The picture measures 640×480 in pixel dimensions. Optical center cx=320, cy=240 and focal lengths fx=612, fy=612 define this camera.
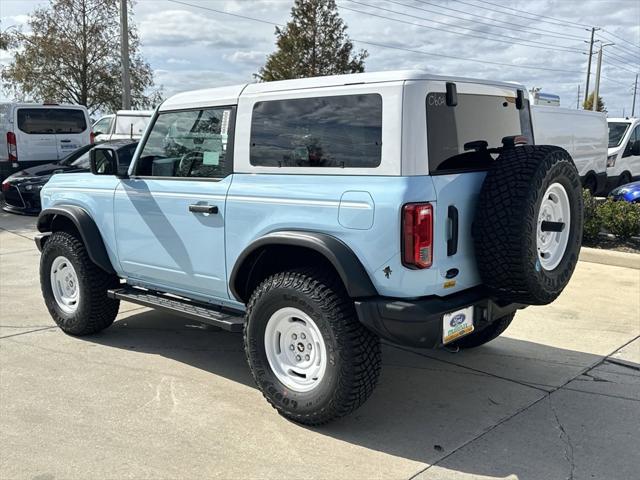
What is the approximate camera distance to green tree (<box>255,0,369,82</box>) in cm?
2902

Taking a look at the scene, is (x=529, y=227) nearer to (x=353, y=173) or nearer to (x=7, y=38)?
(x=353, y=173)

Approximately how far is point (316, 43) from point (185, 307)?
26.8 m

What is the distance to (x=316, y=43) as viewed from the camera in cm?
2927

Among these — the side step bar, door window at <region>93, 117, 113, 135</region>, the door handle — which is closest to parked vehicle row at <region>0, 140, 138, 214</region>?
door window at <region>93, 117, 113, 135</region>

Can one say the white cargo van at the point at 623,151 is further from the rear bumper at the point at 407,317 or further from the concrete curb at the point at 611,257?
the rear bumper at the point at 407,317

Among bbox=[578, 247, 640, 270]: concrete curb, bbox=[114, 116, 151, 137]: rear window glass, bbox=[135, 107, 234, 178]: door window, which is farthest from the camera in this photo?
bbox=[114, 116, 151, 137]: rear window glass

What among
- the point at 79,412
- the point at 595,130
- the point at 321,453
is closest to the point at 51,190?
the point at 79,412

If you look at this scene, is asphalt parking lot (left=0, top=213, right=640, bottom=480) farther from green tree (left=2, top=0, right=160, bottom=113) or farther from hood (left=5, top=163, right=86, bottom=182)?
green tree (left=2, top=0, right=160, bottom=113)

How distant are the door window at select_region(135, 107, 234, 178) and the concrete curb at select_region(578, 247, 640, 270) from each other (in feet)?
19.7

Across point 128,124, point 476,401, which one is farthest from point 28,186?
point 476,401

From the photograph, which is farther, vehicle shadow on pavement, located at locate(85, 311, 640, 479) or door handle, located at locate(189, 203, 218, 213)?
door handle, located at locate(189, 203, 218, 213)

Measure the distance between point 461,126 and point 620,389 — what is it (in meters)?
2.18

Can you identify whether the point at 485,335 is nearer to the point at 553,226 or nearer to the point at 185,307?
the point at 553,226

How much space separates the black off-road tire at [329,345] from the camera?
3.34 m
